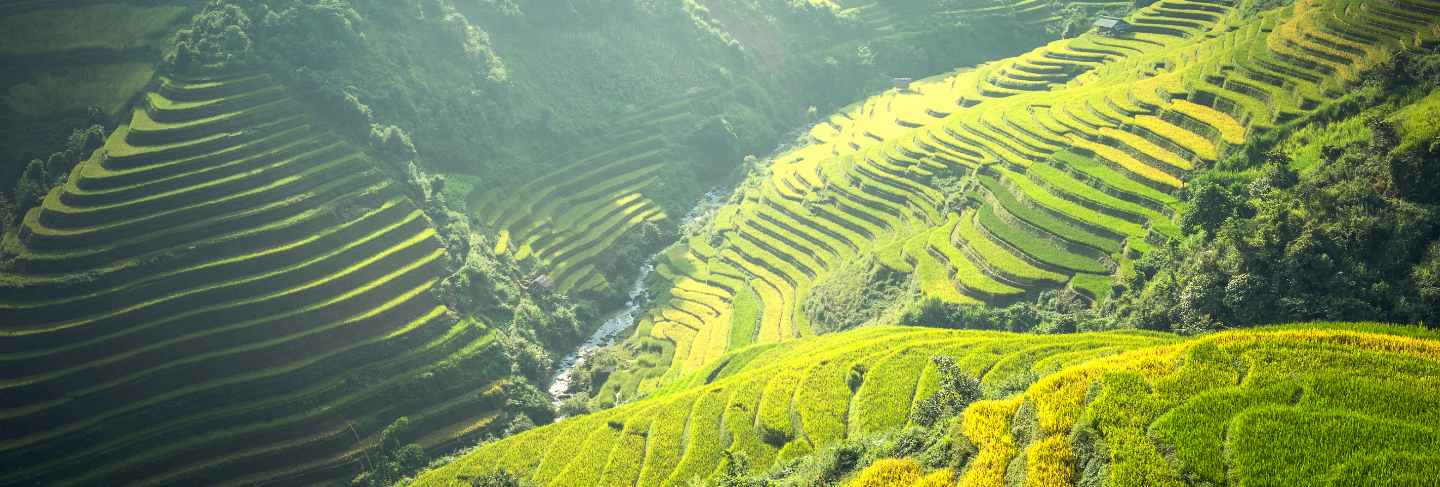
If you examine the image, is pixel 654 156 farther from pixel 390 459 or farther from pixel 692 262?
pixel 390 459

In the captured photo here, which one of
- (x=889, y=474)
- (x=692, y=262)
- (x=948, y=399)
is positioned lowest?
(x=692, y=262)

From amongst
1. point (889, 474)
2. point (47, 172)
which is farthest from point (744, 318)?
point (47, 172)

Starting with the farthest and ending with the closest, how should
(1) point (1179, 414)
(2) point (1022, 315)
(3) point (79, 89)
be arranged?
(3) point (79, 89), (2) point (1022, 315), (1) point (1179, 414)

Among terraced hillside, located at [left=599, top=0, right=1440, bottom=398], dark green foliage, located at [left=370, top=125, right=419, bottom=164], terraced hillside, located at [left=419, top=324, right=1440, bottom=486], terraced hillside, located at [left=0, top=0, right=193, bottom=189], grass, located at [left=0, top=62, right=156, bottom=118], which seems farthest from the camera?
dark green foliage, located at [left=370, top=125, right=419, bottom=164]

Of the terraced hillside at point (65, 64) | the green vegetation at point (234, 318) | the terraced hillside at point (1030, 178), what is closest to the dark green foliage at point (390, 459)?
the green vegetation at point (234, 318)

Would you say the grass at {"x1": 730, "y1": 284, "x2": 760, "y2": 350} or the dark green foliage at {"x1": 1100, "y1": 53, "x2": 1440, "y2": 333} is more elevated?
the dark green foliage at {"x1": 1100, "y1": 53, "x2": 1440, "y2": 333}

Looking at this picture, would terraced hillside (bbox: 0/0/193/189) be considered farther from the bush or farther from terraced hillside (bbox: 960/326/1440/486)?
terraced hillside (bbox: 960/326/1440/486)

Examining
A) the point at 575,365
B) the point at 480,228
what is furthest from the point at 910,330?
the point at 480,228

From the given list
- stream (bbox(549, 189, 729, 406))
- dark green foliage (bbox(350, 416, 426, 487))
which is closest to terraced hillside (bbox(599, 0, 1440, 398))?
stream (bbox(549, 189, 729, 406))
